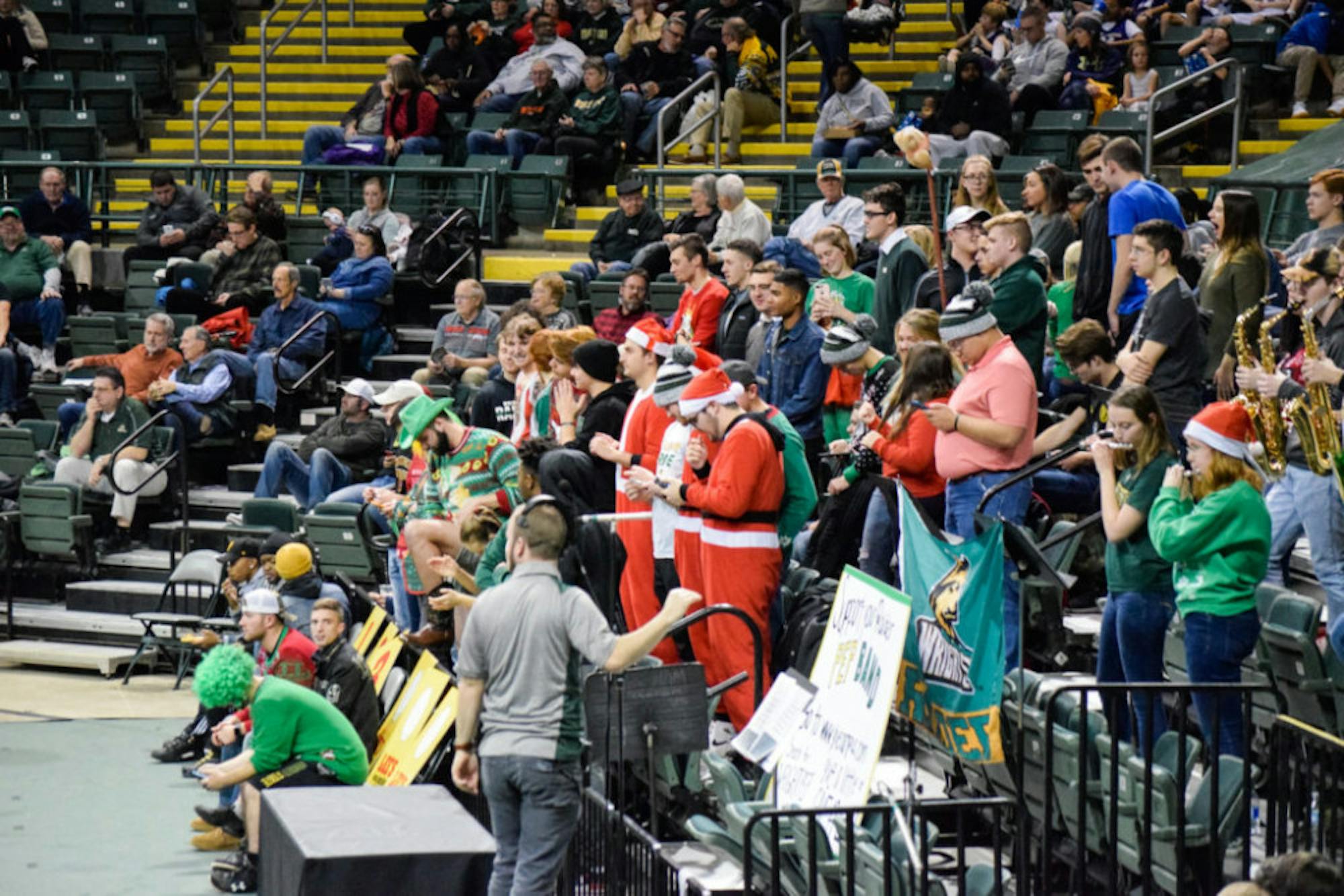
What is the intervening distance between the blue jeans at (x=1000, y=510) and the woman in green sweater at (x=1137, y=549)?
0.84 meters

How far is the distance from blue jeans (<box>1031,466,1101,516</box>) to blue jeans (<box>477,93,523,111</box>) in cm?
1012

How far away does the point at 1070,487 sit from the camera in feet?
30.7

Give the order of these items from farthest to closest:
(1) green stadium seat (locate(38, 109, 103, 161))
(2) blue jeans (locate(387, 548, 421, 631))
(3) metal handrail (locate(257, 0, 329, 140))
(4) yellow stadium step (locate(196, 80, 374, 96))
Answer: (4) yellow stadium step (locate(196, 80, 374, 96)), (3) metal handrail (locate(257, 0, 329, 140)), (1) green stadium seat (locate(38, 109, 103, 161)), (2) blue jeans (locate(387, 548, 421, 631))

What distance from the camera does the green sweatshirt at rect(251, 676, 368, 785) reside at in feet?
30.7

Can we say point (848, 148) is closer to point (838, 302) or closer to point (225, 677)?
point (838, 302)

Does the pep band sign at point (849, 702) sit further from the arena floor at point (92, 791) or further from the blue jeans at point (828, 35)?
the blue jeans at point (828, 35)

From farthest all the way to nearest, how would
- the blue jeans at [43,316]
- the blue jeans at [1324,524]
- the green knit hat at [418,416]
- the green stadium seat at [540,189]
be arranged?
1. the green stadium seat at [540,189]
2. the blue jeans at [43,316]
3. the green knit hat at [418,416]
4. the blue jeans at [1324,524]

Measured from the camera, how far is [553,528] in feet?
22.6

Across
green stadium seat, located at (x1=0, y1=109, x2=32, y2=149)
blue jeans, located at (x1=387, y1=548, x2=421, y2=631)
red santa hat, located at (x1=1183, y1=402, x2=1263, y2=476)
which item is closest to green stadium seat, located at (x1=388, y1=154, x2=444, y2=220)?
green stadium seat, located at (x1=0, y1=109, x2=32, y2=149)

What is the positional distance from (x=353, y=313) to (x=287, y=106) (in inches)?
222

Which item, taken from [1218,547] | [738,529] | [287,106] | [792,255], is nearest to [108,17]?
[287,106]

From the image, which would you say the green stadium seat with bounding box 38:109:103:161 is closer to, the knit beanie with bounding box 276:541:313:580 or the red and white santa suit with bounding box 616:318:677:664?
the knit beanie with bounding box 276:541:313:580

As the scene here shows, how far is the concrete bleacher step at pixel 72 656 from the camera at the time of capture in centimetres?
1368

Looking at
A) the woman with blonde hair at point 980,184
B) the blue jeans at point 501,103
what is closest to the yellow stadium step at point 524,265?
the blue jeans at point 501,103
